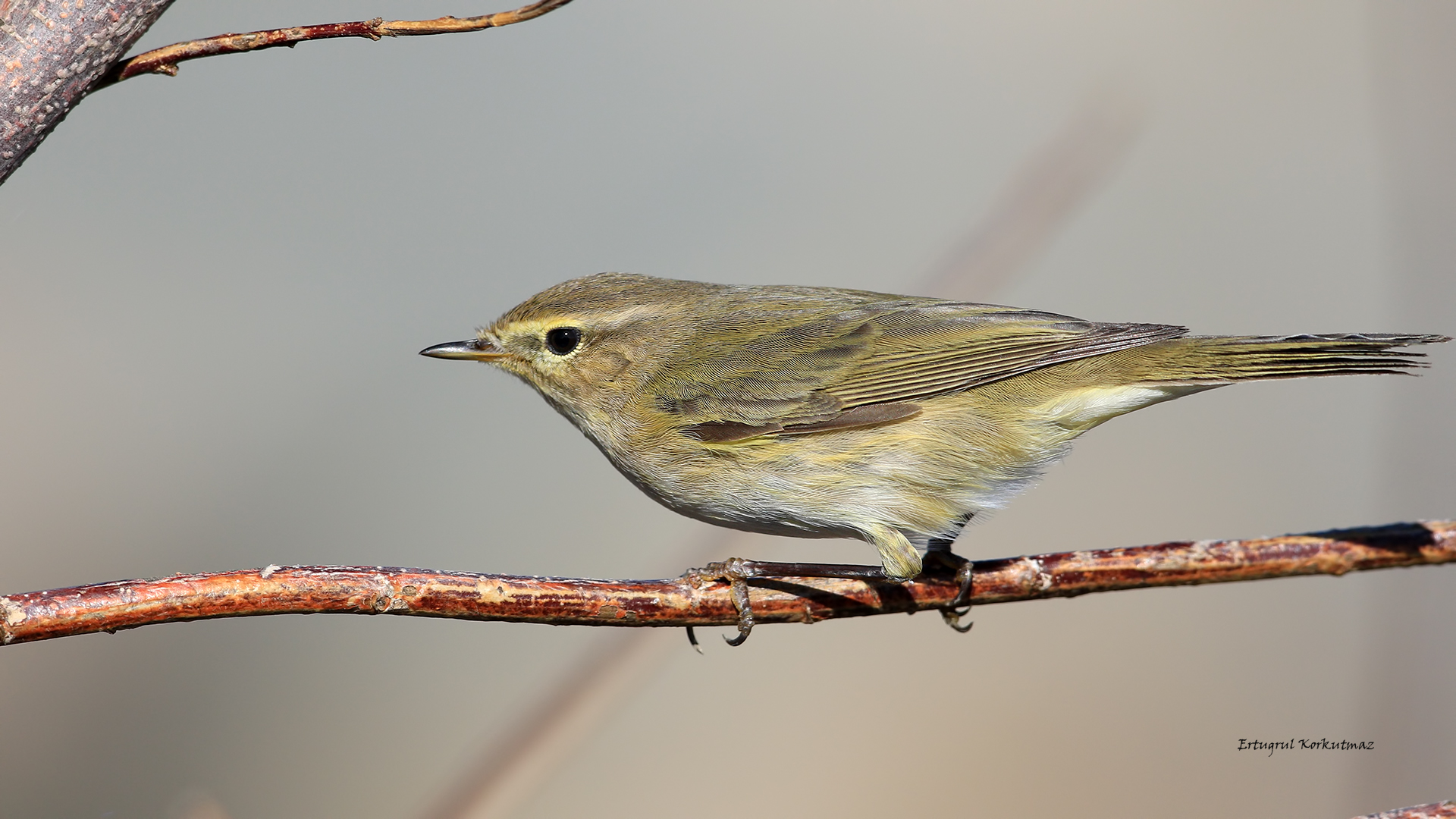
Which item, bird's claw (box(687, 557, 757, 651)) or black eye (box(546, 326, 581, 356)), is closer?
bird's claw (box(687, 557, 757, 651))

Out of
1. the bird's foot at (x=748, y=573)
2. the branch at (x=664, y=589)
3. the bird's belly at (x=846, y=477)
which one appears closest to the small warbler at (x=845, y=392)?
the bird's belly at (x=846, y=477)

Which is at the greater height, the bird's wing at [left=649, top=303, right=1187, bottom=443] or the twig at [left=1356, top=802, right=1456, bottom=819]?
the bird's wing at [left=649, top=303, right=1187, bottom=443]

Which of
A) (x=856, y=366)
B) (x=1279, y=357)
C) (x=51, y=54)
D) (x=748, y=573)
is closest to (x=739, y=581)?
(x=748, y=573)

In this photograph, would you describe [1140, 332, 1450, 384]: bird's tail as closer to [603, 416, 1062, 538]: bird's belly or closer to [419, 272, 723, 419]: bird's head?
[603, 416, 1062, 538]: bird's belly

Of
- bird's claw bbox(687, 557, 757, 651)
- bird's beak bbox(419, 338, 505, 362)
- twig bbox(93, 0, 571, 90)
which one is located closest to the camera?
twig bbox(93, 0, 571, 90)

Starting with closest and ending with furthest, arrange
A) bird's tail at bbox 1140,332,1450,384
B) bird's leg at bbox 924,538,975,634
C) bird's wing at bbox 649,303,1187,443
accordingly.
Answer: bird's tail at bbox 1140,332,1450,384 → bird's leg at bbox 924,538,975,634 → bird's wing at bbox 649,303,1187,443

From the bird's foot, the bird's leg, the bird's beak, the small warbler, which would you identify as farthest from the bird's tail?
the bird's beak
